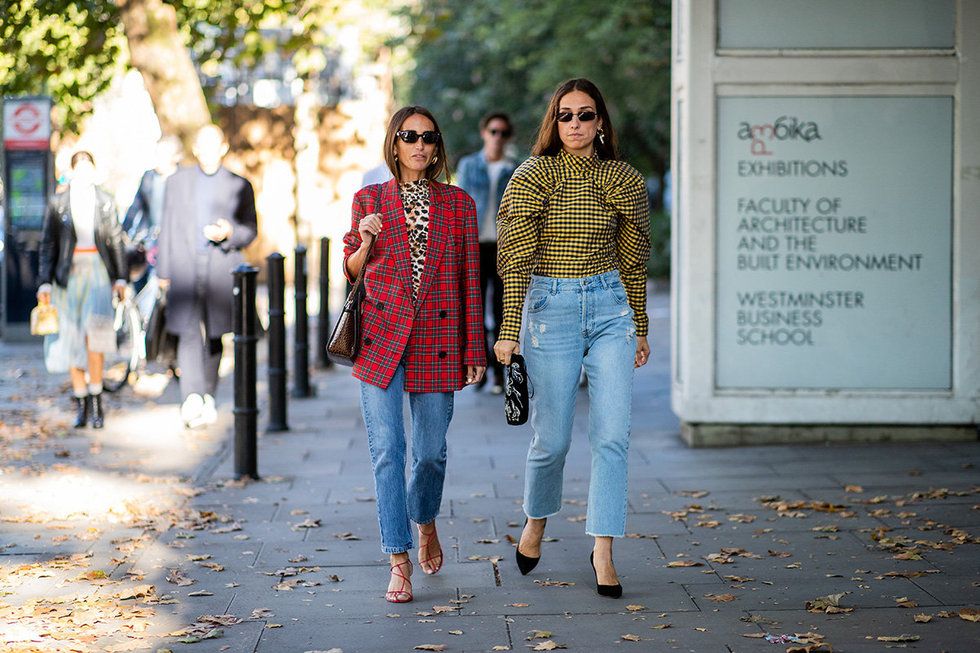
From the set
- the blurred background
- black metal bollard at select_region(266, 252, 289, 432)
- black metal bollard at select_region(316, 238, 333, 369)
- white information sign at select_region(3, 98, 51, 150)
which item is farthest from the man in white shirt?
white information sign at select_region(3, 98, 51, 150)

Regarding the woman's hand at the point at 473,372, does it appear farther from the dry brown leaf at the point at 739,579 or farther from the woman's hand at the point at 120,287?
the woman's hand at the point at 120,287

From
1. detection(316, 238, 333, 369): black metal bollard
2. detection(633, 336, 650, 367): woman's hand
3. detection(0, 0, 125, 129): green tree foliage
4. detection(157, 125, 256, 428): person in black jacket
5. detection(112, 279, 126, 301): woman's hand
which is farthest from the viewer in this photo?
detection(316, 238, 333, 369): black metal bollard

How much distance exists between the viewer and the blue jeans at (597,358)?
5590mm

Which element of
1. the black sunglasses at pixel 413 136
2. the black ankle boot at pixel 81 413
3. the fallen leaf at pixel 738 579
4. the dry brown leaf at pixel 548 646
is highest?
the black sunglasses at pixel 413 136

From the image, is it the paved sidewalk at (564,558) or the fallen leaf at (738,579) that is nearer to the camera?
the paved sidewalk at (564,558)

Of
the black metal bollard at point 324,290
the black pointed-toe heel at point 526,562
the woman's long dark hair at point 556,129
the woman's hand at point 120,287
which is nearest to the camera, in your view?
the woman's long dark hair at point 556,129

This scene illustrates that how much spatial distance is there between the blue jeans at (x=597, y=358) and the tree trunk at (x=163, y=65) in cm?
877

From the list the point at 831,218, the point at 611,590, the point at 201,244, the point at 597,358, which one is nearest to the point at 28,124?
the point at 201,244

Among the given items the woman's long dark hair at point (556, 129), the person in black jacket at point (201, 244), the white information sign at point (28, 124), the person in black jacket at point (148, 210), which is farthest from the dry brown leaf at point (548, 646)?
the white information sign at point (28, 124)

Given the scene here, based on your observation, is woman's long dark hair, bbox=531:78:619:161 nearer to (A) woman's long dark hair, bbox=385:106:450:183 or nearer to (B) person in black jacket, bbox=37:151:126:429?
(A) woman's long dark hair, bbox=385:106:450:183

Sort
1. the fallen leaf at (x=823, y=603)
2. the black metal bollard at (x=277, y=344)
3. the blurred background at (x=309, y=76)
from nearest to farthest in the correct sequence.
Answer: the fallen leaf at (x=823, y=603), the black metal bollard at (x=277, y=344), the blurred background at (x=309, y=76)

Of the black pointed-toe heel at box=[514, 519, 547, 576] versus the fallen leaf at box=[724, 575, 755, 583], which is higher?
the black pointed-toe heel at box=[514, 519, 547, 576]

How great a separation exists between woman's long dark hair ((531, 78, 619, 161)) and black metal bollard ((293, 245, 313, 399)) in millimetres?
5776

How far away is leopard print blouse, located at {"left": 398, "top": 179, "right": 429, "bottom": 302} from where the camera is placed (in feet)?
18.5
